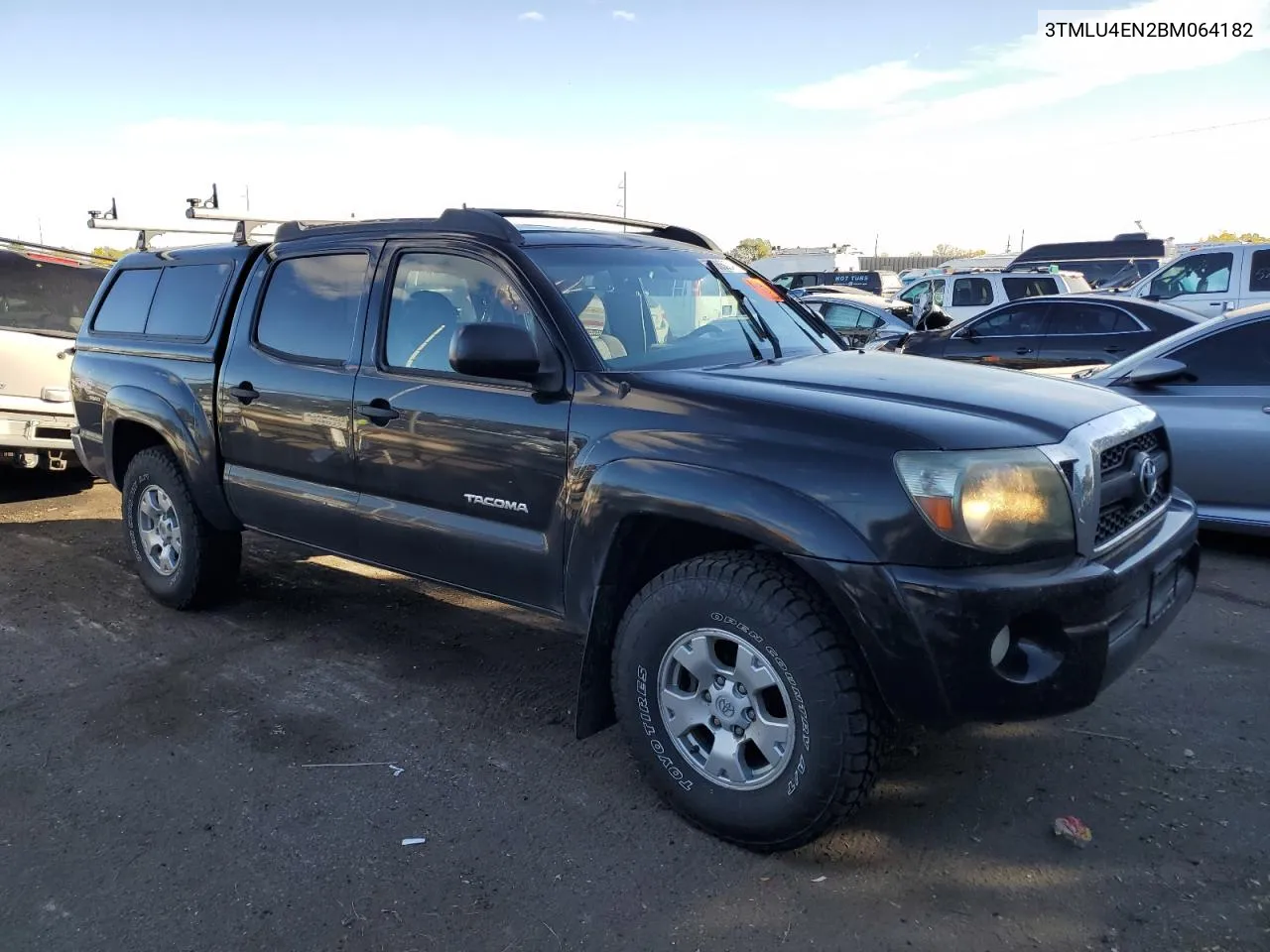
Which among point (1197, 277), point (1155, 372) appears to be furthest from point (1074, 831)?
point (1197, 277)

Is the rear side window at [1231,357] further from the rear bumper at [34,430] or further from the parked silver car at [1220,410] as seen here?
the rear bumper at [34,430]

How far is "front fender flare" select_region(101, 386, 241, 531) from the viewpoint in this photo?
15.2ft

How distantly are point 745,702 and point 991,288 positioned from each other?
48.6 ft

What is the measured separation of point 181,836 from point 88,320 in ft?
12.2

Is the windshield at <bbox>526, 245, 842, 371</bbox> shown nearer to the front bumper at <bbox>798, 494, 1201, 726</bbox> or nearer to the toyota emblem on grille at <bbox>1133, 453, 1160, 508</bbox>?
the front bumper at <bbox>798, 494, 1201, 726</bbox>

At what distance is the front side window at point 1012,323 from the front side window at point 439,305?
8335mm

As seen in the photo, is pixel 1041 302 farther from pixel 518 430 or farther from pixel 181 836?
pixel 181 836

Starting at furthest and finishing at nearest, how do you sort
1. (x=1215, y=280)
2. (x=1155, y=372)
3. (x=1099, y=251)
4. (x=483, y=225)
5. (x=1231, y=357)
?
(x=1099, y=251) → (x=1215, y=280) → (x=1155, y=372) → (x=1231, y=357) → (x=483, y=225)

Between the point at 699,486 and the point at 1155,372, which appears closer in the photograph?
the point at 699,486

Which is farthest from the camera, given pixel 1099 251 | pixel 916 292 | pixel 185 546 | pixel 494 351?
pixel 1099 251

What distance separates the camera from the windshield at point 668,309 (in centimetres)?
348

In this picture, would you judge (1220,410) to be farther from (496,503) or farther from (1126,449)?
(496,503)

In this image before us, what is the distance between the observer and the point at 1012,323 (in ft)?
35.0

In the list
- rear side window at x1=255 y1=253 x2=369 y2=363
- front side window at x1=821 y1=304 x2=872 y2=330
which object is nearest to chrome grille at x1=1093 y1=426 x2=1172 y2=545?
rear side window at x1=255 y1=253 x2=369 y2=363
